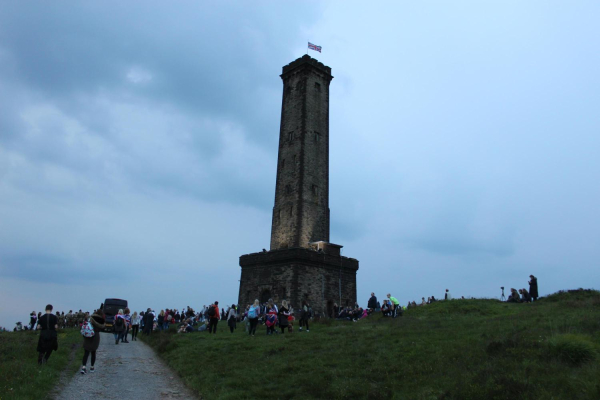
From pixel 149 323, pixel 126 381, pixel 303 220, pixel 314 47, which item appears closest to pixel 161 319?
pixel 149 323

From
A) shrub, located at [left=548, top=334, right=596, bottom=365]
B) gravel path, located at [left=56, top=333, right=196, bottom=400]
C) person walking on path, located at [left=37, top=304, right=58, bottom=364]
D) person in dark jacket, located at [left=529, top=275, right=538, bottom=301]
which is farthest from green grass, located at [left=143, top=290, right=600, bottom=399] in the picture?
person in dark jacket, located at [left=529, top=275, right=538, bottom=301]

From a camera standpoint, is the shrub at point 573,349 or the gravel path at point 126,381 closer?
the shrub at point 573,349

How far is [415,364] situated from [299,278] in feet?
80.7

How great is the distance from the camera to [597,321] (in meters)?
11.3

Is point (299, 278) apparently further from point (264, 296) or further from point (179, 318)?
point (179, 318)

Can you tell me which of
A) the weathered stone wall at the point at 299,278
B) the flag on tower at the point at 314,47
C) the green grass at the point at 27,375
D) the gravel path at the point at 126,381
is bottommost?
the gravel path at the point at 126,381

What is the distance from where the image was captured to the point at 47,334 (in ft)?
37.2

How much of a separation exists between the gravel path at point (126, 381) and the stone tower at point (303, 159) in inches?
909

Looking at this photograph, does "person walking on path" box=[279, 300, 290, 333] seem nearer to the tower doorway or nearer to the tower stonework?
the tower stonework

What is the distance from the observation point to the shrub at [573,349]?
27.3 feet

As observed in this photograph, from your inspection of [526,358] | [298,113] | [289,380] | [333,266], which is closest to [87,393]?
[289,380]

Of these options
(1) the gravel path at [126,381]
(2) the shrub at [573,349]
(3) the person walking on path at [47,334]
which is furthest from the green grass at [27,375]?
(2) the shrub at [573,349]

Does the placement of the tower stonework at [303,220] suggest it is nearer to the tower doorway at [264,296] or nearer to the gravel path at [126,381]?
the tower doorway at [264,296]

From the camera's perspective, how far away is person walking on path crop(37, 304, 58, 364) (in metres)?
11.1
